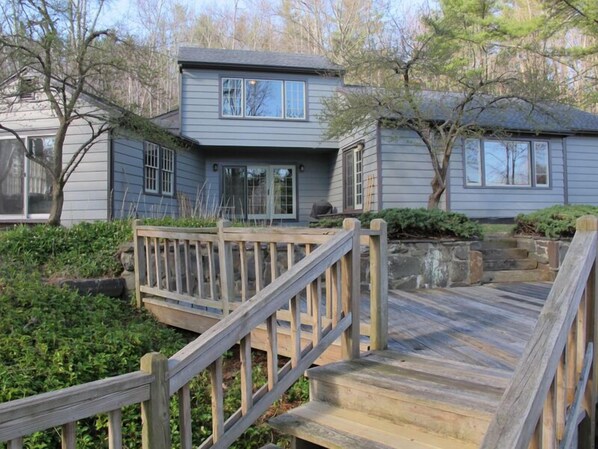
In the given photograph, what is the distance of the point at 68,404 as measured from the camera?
1.37 metres

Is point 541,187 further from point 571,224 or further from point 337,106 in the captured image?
point 337,106

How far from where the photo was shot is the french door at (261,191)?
13695 mm

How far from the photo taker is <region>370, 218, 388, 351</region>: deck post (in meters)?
3.13

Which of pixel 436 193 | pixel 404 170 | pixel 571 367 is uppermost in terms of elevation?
pixel 404 170

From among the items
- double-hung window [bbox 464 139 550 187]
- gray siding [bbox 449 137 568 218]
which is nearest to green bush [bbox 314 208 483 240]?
gray siding [bbox 449 137 568 218]

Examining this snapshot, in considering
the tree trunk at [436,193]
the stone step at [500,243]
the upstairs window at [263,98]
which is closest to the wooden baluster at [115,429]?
the stone step at [500,243]

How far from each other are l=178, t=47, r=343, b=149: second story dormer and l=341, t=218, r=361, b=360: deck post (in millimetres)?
9914

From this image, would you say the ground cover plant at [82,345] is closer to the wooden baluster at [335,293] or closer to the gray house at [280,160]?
the wooden baluster at [335,293]

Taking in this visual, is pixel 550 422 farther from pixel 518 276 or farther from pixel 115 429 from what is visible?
pixel 518 276

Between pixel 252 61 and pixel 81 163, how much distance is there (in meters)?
5.64

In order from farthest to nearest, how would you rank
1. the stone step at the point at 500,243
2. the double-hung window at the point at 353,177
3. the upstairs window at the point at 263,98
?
the upstairs window at the point at 263,98 < the double-hung window at the point at 353,177 < the stone step at the point at 500,243

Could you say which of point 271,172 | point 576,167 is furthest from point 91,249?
point 576,167

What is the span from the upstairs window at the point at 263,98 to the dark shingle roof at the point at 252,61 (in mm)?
391

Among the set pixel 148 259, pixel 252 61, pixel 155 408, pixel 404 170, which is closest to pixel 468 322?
pixel 155 408
